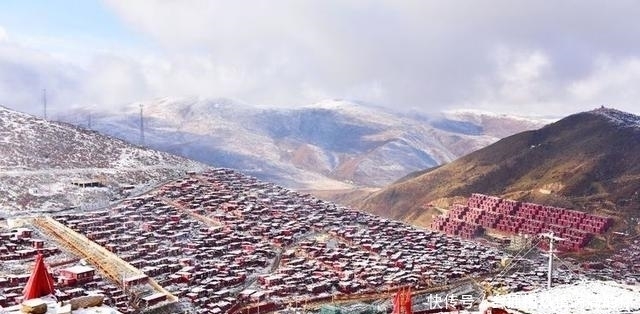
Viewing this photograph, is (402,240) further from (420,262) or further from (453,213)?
(453,213)

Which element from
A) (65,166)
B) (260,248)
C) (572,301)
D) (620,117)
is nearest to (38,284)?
(572,301)

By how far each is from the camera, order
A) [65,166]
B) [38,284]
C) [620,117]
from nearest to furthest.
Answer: [38,284] → [65,166] → [620,117]

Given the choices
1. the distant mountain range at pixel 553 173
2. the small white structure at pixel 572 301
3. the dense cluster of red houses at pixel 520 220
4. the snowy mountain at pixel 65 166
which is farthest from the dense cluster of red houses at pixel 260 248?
the distant mountain range at pixel 553 173

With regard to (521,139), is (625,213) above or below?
below

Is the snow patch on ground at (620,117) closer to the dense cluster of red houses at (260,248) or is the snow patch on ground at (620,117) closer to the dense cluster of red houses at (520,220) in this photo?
the dense cluster of red houses at (520,220)

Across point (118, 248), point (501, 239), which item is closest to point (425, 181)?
point (501, 239)

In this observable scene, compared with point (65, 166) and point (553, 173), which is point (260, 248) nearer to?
point (65, 166)
